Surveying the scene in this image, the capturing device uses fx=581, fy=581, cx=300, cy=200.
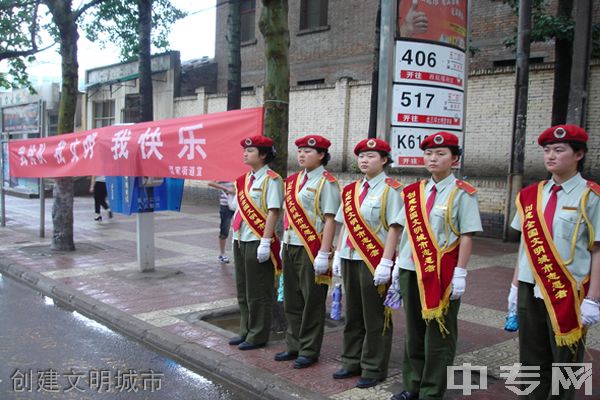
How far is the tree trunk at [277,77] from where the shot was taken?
6.03 metres

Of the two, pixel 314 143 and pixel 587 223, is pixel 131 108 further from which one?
pixel 587 223

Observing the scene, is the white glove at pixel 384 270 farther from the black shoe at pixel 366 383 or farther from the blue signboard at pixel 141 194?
the blue signboard at pixel 141 194

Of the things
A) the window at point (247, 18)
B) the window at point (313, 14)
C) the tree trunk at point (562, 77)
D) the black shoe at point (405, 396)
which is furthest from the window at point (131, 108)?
the black shoe at point (405, 396)

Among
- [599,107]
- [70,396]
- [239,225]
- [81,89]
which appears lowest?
[70,396]

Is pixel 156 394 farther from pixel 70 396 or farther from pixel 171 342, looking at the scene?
pixel 171 342

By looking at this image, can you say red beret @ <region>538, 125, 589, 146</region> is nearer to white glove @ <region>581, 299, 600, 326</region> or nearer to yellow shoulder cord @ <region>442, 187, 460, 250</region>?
yellow shoulder cord @ <region>442, 187, 460, 250</region>

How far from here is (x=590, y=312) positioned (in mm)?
3457

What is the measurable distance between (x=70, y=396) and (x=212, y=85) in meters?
20.8

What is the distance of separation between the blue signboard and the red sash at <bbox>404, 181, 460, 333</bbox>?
216 inches

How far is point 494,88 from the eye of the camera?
43.3 feet

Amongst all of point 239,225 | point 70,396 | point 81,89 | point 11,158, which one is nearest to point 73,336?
point 70,396

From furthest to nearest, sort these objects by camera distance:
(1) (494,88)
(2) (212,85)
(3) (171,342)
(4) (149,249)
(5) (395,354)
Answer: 1. (2) (212,85)
2. (1) (494,88)
3. (4) (149,249)
4. (3) (171,342)
5. (5) (395,354)

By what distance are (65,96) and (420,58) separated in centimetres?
782

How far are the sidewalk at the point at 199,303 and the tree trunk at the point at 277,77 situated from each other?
2007 millimetres
